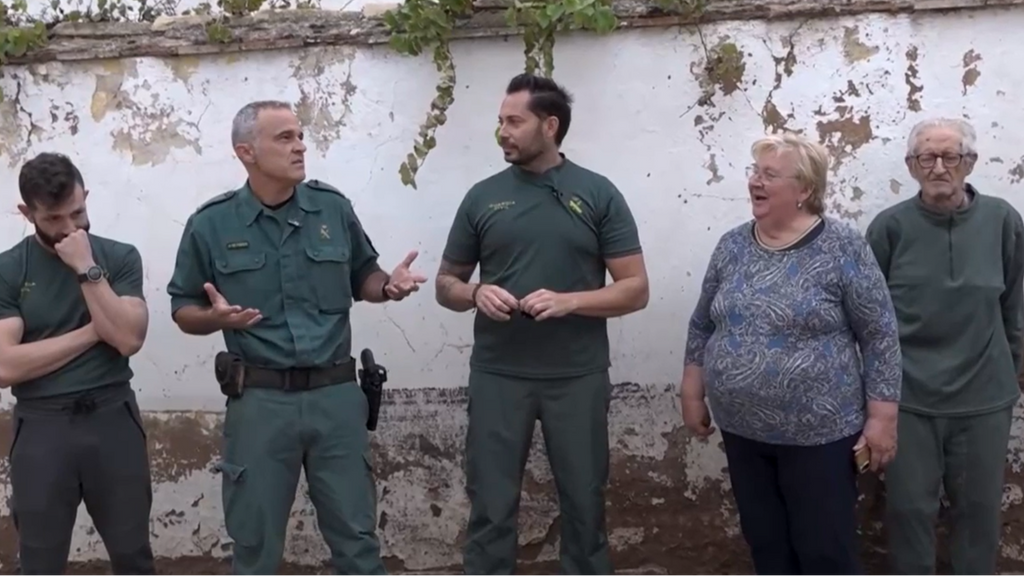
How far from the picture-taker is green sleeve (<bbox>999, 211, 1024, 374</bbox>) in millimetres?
4137

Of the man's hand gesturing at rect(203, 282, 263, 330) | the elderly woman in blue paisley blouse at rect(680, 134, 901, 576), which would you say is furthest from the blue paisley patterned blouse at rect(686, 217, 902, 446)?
the man's hand gesturing at rect(203, 282, 263, 330)

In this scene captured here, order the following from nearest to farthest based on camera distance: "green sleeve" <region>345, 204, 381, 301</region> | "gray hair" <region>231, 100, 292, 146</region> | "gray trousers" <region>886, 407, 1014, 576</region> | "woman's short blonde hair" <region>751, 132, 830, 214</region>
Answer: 1. "woman's short blonde hair" <region>751, 132, 830, 214</region>
2. "gray hair" <region>231, 100, 292, 146</region>
3. "green sleeve" <region>345, 204, 381, 301</region>
4. "gray trousers" <region>886, 407, 1014, 576</region>

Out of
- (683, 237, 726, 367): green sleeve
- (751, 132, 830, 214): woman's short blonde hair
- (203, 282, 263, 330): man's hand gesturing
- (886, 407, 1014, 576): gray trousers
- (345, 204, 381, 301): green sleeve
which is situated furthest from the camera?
(886, 407, 1014, 576): gray trousers

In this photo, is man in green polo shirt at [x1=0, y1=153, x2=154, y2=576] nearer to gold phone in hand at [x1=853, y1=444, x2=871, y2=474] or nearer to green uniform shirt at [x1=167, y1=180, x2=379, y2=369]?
green uniform shirt at [x1=167, y1=180, x2=379, y2=369]

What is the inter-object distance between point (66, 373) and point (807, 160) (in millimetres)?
2471

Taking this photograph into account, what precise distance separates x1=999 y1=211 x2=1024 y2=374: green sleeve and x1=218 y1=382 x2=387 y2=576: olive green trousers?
7.80 ft

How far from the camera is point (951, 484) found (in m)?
4.17

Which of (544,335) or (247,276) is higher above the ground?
(247,276)

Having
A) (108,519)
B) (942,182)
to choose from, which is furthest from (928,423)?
(108,519)

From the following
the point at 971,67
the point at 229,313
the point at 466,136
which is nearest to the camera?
the point at 229,313

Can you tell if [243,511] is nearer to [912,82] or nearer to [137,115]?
[137,115]

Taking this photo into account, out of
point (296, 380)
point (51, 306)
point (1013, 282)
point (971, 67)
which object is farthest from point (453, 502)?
point (971, 67)

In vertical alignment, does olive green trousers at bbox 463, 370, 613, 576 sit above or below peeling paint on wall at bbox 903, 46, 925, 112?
below

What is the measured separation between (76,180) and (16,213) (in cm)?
111
